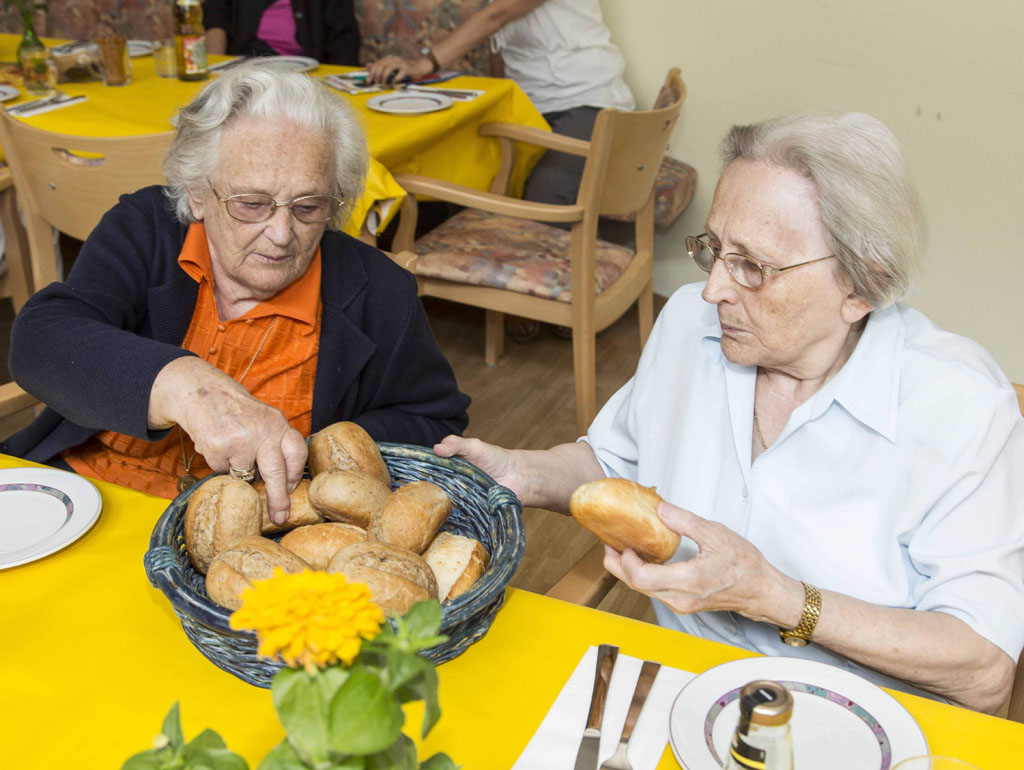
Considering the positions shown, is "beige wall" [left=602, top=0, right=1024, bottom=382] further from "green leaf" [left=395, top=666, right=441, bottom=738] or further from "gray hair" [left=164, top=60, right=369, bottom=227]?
"green leaf" [left=395, top=666, right=441, bottom=738]

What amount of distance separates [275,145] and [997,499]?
1137mm

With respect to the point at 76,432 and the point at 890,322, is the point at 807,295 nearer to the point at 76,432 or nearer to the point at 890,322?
the point at 890,322

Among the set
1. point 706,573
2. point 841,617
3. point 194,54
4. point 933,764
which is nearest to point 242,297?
point 706,573

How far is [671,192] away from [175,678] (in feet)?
10.7

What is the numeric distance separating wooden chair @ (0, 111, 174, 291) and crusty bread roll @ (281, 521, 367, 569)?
1411mm

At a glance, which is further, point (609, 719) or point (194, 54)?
point (194, 54)

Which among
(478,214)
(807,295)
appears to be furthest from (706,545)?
(478,214)

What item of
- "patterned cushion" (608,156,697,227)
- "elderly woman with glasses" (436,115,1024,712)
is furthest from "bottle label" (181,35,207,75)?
"elderly woman with glasses" (436,115,1024,712)

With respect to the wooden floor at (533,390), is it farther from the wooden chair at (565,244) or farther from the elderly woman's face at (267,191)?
the elderly woman's face at (267,191)

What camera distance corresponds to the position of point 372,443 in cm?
127

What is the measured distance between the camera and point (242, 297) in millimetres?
1663

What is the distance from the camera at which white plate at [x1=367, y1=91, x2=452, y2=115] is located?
3.06m

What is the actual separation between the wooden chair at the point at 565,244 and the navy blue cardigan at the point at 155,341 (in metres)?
1.20

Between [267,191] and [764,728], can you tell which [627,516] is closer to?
[764,728]
